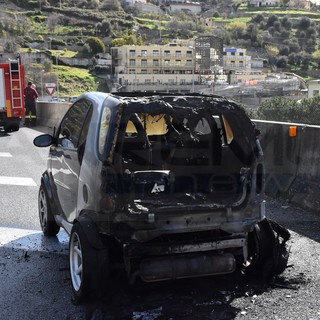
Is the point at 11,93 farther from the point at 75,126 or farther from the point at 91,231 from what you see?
the point at 91,231

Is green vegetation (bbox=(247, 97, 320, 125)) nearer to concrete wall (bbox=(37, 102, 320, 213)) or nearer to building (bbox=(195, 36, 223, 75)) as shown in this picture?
concrete wall (bbox=(37, 102, 320, 213))

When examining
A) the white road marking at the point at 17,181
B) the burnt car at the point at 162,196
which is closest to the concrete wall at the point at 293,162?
the burnt car at the point at 162,196

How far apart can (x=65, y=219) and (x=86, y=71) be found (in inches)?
3223

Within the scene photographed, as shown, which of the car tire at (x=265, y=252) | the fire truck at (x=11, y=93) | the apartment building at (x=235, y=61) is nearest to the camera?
the car tire at (x=265, y=252)

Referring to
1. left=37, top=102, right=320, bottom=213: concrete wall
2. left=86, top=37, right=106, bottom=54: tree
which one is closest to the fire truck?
left=37, top=102, right=320, bottom=213: concrete wall

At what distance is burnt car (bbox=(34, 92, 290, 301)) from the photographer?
3748 millimetres

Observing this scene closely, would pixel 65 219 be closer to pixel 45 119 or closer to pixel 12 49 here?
pixel 45 119

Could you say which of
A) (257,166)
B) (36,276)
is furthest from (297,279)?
(36,276)

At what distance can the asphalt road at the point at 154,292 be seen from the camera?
3686mm

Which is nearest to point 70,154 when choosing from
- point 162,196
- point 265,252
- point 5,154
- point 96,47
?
point 162,196

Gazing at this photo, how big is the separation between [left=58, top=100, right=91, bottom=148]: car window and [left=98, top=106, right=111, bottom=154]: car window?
36cm

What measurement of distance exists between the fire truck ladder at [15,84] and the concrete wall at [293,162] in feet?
40.6

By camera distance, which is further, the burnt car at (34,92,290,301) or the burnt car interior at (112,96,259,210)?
A: the burnt car interior at (112,96,259,210)

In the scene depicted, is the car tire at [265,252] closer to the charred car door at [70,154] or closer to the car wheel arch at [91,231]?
the car wheel arch at [91,231]
